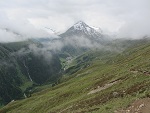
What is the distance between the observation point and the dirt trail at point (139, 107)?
103ft

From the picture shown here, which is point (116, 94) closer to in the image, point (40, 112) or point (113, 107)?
point (113, 107)

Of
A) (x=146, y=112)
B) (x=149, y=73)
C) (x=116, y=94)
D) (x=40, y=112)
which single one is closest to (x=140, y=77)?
(x=149, y=73)

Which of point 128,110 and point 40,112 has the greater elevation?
point 128,110

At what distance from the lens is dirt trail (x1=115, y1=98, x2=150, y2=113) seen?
31486mm

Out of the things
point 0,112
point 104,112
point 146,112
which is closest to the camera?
point 146,112

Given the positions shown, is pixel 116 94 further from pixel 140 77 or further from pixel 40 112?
pixel 40 112

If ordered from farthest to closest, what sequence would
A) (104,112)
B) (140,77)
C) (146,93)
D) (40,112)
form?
(40,112)
(140,77)
(146,93)
(104,112)

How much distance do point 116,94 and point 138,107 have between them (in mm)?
14294

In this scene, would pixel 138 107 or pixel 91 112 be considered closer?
pixel 138 107

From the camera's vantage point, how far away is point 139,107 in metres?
32.5

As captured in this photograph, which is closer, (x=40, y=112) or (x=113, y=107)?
(x=113, y=107)

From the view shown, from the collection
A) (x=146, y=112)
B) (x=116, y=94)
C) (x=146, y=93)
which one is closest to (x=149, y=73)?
(x=116, y=94)

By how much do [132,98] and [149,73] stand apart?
21368 millimetres

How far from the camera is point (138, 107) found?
32719 mm
